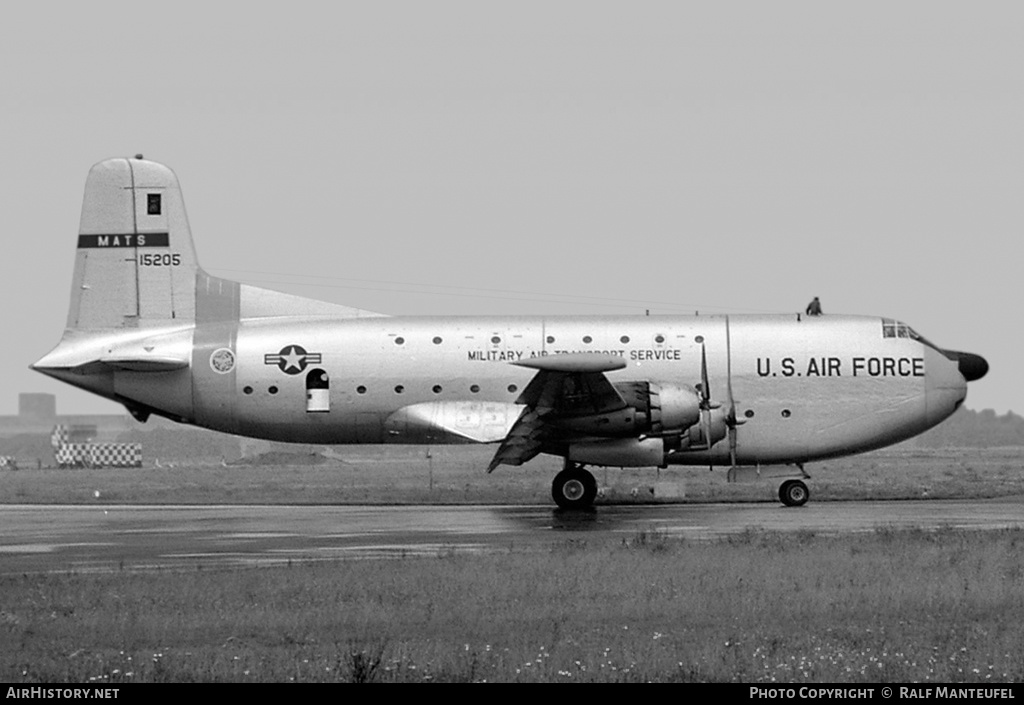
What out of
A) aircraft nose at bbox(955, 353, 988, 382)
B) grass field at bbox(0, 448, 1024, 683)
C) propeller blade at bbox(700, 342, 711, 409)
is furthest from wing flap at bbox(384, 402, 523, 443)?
aircraft nose at bbox(955, 353, 988, 382)

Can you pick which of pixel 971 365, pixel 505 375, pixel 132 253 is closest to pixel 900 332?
pixel 971 365

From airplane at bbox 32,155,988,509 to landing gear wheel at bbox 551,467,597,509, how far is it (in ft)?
0.10

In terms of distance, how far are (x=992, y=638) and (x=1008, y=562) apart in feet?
18.5

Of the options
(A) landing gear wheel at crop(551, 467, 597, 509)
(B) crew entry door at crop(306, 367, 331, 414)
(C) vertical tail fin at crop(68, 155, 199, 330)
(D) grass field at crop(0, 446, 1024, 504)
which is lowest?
(D) grass field at crop(0, 446, 1024, 504)

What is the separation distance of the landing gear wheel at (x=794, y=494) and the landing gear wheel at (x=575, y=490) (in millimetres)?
4285

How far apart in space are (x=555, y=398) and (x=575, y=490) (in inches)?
97.8

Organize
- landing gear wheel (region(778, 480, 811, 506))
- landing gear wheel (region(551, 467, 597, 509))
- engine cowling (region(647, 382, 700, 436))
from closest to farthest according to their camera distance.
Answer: engine cowling (region(647, 382, 700, 436)) → landing gear wheel (region(551, 467, 597, 509)) → landing gear wheel (region(778, 480, 811, 506))

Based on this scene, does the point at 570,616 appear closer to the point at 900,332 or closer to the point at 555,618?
the point at 555,618

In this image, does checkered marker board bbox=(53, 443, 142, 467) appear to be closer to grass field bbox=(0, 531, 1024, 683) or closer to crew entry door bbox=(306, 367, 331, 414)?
crew entry door bbox=(306, 367, 331, 414)

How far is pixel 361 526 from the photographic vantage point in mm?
24562

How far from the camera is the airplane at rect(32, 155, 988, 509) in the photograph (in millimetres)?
29828

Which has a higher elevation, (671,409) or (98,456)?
(671,409)

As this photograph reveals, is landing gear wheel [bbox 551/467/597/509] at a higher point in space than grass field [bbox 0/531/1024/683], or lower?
higher

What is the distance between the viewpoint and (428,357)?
100 feet
